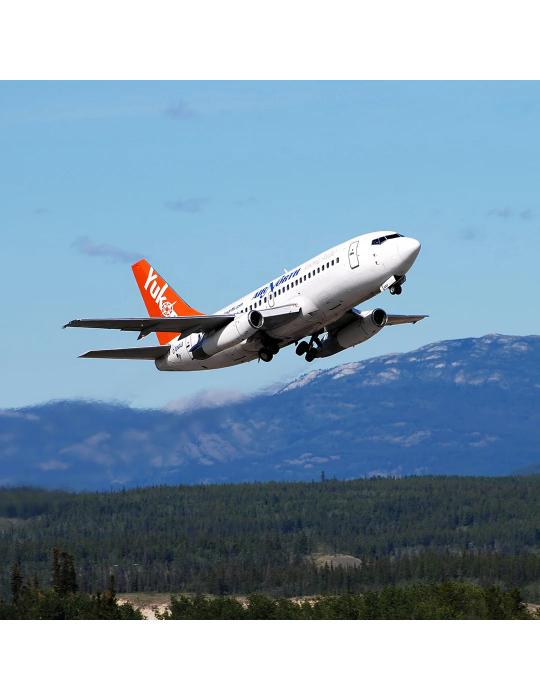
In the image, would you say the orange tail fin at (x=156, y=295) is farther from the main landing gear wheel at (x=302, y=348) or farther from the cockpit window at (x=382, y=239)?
the cockpit window at (x=382, y=239)

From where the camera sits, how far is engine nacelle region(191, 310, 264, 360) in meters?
63.3

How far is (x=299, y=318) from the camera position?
62.8 m

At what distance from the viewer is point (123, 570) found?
648 feet

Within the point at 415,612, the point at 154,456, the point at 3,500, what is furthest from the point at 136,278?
the point at 154,456

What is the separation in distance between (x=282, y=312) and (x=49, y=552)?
4992 inches

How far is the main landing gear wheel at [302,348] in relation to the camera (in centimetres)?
6888

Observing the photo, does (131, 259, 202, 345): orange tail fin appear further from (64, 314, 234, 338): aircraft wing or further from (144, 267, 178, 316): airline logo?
(64, 314, 234, 338): aircraft wing

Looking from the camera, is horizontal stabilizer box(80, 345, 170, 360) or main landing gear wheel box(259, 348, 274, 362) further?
horizontal stabilizer box(80, 345, 170, 360)

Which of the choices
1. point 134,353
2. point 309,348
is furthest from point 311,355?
point 134,353

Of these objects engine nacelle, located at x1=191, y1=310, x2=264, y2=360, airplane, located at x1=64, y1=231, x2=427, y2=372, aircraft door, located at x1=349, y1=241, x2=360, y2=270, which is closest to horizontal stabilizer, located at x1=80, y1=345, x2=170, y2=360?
airplane, located at x1=64, y1=231, x2=427, y2=372

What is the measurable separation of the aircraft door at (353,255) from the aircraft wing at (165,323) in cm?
813

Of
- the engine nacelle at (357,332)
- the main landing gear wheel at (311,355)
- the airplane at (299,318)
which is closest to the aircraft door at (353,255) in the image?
the airplane at (299,318)

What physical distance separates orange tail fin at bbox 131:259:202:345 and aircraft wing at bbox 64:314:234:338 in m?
11.8

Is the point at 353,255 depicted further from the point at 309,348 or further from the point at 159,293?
the point at 159,293
